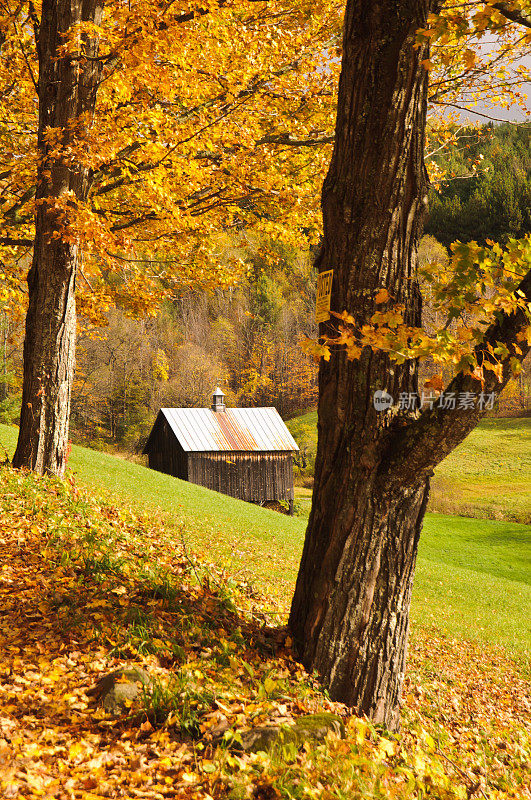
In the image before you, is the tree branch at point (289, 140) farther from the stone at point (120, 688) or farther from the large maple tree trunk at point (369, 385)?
the stone at point (120, 688)

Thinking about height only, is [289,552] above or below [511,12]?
below

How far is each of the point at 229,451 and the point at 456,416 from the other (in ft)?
89.4

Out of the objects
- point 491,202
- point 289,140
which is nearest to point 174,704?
point 289,140

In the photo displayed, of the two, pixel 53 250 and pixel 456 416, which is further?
pixel 53 250

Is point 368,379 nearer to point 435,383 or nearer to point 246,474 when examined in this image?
point 435,383

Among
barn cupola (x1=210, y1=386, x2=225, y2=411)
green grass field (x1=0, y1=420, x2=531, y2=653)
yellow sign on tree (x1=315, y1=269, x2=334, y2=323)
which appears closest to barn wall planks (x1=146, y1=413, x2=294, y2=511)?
barn cupola (x1=210, y1=386, x2=225, y2=411)

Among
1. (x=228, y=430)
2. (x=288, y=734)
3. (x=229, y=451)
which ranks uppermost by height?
(x=228, y=430)

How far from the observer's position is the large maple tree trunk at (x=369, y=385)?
4.06m

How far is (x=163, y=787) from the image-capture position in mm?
2854

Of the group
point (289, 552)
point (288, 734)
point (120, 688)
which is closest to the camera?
point (288, 734)

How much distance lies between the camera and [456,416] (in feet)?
11.6

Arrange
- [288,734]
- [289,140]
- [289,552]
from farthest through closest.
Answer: [289,552] → [289,140] → [288,734]

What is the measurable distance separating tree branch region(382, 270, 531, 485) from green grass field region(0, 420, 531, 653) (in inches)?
111

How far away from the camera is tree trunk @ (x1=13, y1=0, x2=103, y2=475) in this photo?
8133 millimetres
